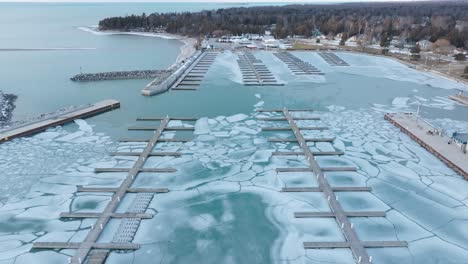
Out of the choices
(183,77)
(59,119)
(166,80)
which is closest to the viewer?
(59,119)

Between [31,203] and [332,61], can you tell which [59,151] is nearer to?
[31,203]

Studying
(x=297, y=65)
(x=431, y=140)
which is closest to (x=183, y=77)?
(x=297, y=65)

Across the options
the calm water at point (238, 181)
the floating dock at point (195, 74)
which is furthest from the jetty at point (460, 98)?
the floating dock at point (195, 74)

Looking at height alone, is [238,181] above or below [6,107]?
above

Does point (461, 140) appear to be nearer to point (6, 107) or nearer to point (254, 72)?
point (254, 72)

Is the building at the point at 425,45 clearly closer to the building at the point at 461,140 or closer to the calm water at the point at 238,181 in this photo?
the calm water at the point at 238,181

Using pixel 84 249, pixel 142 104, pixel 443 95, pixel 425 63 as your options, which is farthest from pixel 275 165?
pixel 425 63
